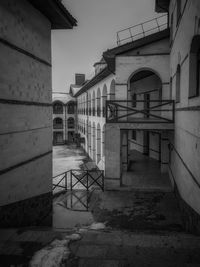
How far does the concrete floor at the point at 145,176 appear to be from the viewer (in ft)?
37.1

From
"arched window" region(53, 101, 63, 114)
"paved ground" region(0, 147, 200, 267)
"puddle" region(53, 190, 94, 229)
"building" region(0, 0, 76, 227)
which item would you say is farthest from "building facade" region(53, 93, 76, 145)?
"paved ground" region(0, 147, 200, 267)

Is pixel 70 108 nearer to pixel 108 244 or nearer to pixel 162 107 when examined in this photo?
pixel 162 107

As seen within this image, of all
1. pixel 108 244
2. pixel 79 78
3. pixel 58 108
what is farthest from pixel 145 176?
pixel 79 78

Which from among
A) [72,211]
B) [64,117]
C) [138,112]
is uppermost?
[138,112]

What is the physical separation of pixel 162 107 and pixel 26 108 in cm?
774

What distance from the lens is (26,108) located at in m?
7.65

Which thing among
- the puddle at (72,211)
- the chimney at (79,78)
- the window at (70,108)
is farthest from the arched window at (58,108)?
the puddle at (72,211)

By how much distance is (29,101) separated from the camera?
7.82 m

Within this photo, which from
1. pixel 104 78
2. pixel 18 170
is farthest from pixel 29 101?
pixel 104 78

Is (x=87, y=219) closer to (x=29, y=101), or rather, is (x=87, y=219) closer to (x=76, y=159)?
(x=29, y=101)

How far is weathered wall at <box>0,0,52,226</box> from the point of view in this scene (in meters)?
6.54

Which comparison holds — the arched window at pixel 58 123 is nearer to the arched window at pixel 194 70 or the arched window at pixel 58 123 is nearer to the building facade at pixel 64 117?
the building facade at pixel 64 117

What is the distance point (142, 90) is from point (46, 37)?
1047cm

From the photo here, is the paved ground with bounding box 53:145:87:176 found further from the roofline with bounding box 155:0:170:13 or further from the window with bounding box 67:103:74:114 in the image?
→ the roofline with bounding box 155:0:170:13
